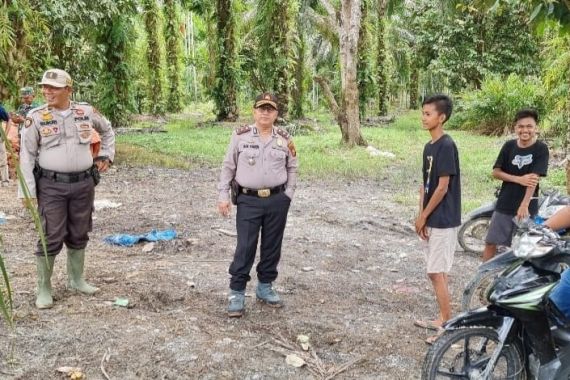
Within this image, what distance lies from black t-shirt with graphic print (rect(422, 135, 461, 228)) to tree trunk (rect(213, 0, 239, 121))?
17906 millimetres

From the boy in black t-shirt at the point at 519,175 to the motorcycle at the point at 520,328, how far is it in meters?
1.78

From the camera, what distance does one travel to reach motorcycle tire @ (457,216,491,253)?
6484mm

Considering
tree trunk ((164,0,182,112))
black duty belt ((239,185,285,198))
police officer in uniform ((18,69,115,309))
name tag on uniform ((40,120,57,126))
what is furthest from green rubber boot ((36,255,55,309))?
tree trunk ((164,0,182,112))

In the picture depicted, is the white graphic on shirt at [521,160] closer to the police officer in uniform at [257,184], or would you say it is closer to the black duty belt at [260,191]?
the police officer in uniform at [257,184]

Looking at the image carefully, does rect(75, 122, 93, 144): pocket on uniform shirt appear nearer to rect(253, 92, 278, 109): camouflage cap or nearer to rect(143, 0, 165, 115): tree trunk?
rect(253, 92, 278, 109): camouflage cap

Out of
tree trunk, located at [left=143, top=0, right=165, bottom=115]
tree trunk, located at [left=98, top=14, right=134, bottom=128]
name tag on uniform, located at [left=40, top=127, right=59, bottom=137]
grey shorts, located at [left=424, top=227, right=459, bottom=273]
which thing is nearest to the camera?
grey shorts, located at [left=424, top=227, right=459, bottom=273]

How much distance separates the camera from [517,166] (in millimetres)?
4840

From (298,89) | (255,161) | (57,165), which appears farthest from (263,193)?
(298,89)

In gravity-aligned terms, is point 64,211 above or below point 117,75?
below

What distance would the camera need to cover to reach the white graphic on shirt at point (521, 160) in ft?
15.6

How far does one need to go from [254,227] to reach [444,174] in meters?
1.48

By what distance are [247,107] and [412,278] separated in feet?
85.3

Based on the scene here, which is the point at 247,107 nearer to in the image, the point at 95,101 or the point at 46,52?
the point at 95,101

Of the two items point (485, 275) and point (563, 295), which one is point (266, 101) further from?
point (563, 295)
